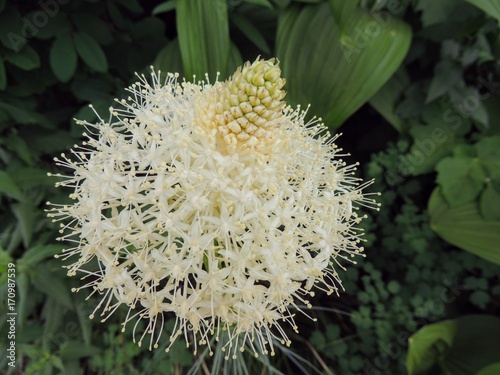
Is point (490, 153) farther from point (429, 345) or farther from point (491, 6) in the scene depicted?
point (429, 345)

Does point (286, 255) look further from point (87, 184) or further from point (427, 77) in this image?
point (427, 77)

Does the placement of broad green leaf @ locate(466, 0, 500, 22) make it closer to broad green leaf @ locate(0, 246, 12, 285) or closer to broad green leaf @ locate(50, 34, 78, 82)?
broad green leaf @ locate(50, 34, 78, 82)

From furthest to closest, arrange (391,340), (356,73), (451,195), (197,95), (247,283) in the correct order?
(391,340), (451,195), (356,73), (197,95), (247,283)

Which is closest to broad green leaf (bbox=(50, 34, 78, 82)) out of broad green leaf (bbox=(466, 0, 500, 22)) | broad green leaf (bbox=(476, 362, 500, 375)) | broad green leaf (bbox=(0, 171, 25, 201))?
broad green leaf (bbox=(0, 171, 25, 201))

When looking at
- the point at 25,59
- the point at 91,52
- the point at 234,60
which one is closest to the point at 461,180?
the point at 234,60

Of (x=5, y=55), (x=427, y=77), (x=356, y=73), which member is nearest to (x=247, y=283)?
(x=356, y=73)
